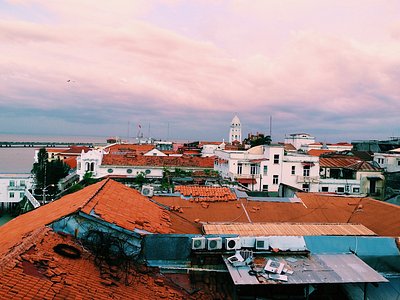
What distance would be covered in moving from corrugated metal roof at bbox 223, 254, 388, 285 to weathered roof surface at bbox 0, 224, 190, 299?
1635 millimetres

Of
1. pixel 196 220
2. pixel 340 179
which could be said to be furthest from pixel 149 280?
pixel 340 179

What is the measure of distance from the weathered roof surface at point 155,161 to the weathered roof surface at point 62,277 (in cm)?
3783

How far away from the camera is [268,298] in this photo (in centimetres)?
906

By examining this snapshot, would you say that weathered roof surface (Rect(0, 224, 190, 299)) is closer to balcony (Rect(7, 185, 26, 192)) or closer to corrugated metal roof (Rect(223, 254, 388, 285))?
corrugated metal roof (Rect(223, 254, 388, 285))

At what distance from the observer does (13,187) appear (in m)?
50.6

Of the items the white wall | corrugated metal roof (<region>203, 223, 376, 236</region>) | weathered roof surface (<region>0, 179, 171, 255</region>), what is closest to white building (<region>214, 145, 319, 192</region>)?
weathered roof surface (<region>0, 179, 171, 255</region>)

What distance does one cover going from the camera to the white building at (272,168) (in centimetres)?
4041

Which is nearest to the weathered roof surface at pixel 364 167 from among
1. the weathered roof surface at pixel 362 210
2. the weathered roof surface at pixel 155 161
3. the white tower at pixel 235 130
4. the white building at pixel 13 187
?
the weathered roof surface at pixel 155 161

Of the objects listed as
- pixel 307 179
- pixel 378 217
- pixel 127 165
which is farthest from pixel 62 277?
pixel 127 165

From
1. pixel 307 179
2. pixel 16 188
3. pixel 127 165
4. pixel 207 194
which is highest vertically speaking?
pixel 207 194

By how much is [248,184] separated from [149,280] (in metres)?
32.5

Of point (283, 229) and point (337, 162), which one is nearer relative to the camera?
point (283, 229)

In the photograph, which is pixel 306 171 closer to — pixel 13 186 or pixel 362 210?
pixel 362 210

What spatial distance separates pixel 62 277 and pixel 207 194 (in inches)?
359
